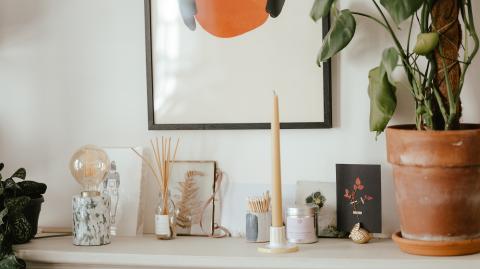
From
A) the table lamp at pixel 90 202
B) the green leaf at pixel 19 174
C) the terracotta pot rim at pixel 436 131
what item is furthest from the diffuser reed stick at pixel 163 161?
the terracotta pot rim at pixel 436 131

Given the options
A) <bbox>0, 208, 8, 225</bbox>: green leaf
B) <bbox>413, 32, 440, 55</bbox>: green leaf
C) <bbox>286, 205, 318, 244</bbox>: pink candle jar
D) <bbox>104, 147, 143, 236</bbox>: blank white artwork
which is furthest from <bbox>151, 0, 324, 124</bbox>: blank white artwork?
<bbox>0, 208, 8, 225</bbox>: green leaf

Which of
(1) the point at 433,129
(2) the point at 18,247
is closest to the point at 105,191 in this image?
(2) the point at 18,247

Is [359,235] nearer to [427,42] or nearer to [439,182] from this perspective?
[439,182]

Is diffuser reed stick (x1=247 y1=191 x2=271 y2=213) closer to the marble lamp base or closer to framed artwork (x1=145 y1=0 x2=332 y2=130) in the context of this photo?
framed artwork (x1=145 y1=0 x2=332 y2=130)

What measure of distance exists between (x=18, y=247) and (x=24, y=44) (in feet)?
1.82

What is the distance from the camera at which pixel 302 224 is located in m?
1.70

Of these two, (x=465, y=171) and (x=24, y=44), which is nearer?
(x=465, y=171)

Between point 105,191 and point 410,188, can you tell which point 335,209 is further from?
point 105,191

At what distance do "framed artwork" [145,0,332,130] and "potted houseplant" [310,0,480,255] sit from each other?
0.16 metres

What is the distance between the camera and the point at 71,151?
1943mm

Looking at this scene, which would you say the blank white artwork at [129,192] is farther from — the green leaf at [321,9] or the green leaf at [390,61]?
the green leaf at [390,61]

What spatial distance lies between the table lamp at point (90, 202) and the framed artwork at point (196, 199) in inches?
7.4

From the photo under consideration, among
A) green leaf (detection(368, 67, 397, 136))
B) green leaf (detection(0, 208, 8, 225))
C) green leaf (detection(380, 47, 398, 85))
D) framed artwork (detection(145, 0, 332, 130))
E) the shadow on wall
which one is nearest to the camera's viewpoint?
green leaf (detection(380, 47, 398, 85))

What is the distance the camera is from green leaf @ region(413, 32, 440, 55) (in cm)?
146
